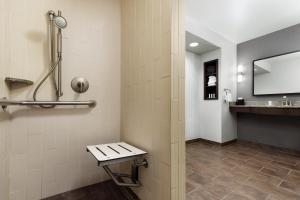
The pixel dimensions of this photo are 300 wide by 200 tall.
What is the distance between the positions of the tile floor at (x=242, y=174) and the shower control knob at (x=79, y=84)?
1426mm

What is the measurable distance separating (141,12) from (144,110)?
33.4 inches

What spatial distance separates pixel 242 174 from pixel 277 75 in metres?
2.19

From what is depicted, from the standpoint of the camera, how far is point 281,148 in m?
2.71

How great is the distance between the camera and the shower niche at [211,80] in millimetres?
3066

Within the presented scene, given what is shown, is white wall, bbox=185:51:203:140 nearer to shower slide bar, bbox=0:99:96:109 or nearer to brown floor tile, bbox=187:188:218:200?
brown floor tile, bbox=187:188:218:200

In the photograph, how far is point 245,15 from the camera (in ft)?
7.57

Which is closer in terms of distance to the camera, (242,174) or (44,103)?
(44,103)

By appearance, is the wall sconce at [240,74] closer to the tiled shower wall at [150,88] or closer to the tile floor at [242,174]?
the tile floor at [242,174]

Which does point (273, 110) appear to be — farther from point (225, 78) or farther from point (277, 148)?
point (225, 78)

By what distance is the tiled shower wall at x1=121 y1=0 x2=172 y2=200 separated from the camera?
95cm

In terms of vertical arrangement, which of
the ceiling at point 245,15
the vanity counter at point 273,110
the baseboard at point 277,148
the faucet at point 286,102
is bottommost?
the baseboard at point 277,148

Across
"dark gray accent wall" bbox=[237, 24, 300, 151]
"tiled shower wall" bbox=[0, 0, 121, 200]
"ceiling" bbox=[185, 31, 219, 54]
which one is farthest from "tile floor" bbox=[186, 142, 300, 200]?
"ceiling" bbox=[185, 31, 219, 54]

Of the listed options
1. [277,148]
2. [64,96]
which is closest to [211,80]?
[277,148]

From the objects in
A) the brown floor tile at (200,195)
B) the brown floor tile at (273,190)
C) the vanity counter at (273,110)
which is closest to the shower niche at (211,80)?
the vanity counter at (273,110)
